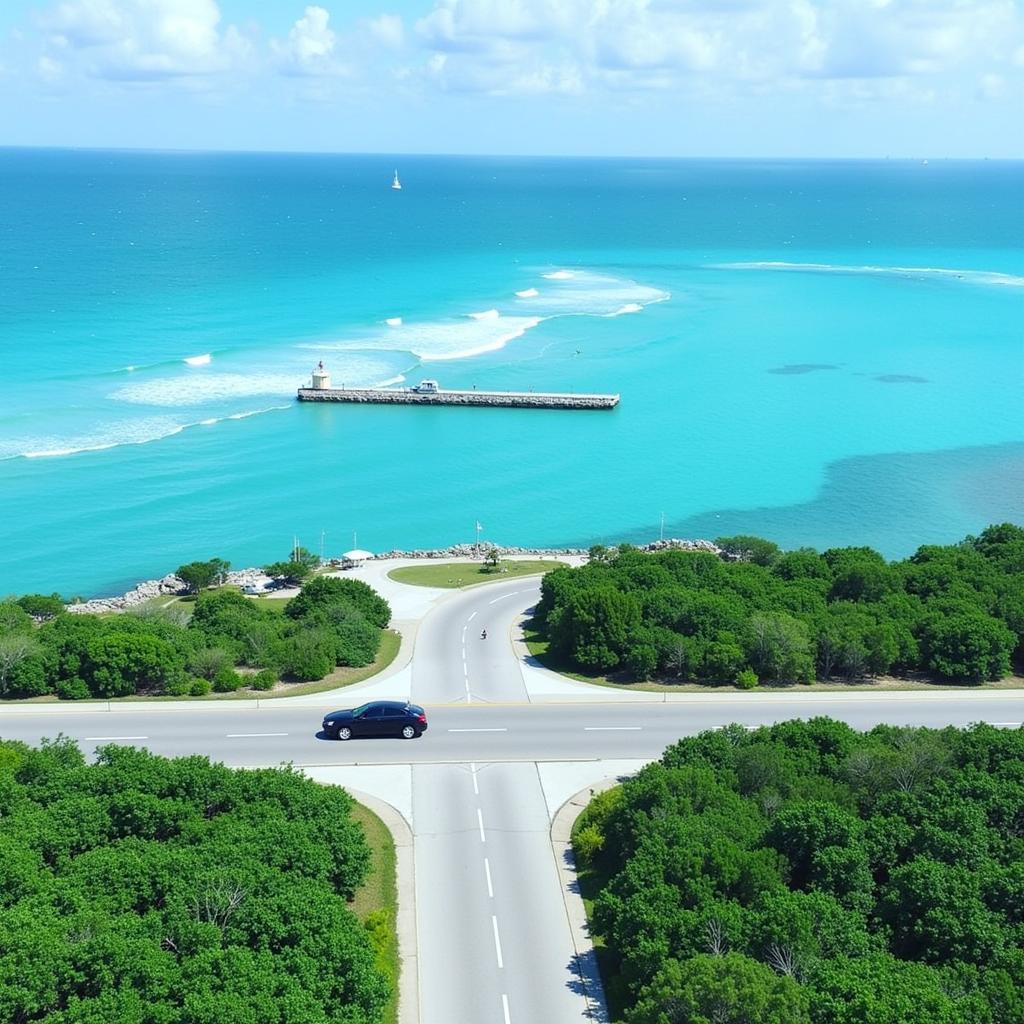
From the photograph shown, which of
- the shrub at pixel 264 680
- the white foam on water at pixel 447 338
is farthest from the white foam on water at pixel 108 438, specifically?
the shrub at pixel 264 680

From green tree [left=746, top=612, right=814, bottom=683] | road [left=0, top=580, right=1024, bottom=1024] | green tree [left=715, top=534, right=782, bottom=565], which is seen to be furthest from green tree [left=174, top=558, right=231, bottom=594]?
green tree [left=746, top=612, right=814, bottom=683]

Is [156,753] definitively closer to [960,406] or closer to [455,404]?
[455,404]

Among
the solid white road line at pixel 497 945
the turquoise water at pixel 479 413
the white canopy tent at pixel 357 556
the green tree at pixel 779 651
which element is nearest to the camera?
the solid white road line at pixel 497 945

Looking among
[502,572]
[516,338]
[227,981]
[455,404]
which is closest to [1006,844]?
[227,981]

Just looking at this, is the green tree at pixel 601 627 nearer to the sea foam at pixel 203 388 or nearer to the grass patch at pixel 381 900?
the grass patch at pixel 381 900

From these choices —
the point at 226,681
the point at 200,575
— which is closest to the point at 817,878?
the point at 226,681

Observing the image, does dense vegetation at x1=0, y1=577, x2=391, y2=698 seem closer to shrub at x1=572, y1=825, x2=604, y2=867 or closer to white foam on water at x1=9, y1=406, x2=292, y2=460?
shrub at x1=572, y1=825, x2=604, y2=867
